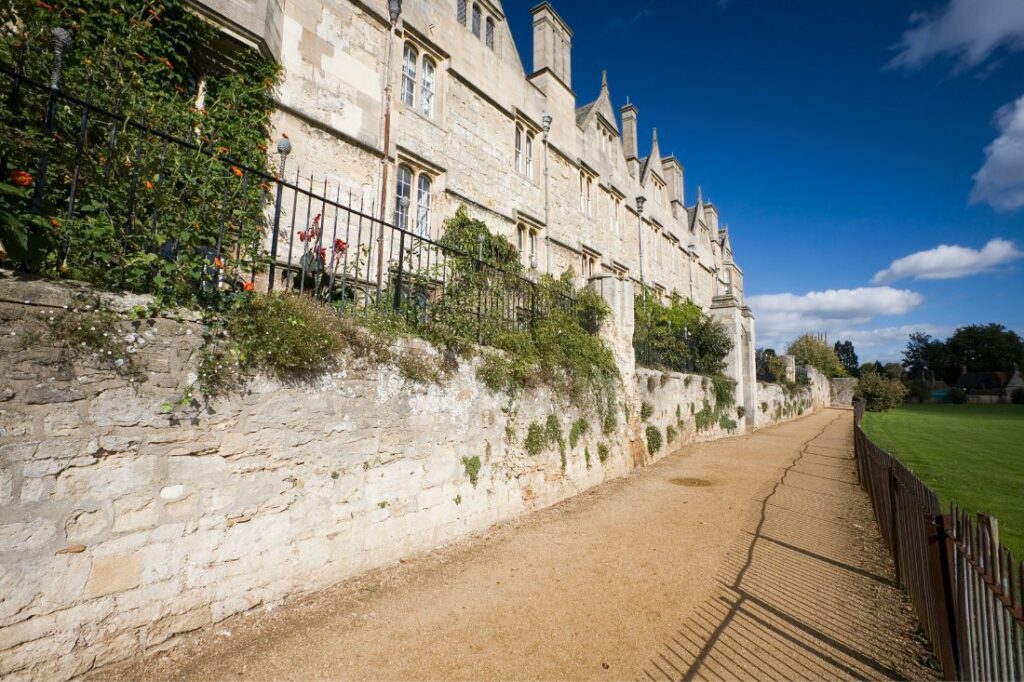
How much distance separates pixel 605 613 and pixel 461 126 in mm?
12185

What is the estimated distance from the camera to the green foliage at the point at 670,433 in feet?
37.8

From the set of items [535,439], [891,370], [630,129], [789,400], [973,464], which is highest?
[630,129]

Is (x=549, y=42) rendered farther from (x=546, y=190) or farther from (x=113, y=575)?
(x=113, y=575)

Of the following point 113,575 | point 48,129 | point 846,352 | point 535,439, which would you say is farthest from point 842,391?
point 846,352

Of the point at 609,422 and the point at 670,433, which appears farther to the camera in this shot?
the point at 670,433

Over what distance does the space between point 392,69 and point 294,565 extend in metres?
10.8

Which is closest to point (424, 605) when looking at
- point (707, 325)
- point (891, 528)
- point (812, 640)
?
point (812, 640)

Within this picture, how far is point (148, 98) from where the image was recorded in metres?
5.88

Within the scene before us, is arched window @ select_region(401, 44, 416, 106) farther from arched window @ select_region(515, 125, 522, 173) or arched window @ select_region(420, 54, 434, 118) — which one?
arched window @ select_region(515, 125, 522, 173)

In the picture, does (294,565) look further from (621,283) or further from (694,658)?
(621,283)

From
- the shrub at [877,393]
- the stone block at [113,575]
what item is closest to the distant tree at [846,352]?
the shrub at [877,393]

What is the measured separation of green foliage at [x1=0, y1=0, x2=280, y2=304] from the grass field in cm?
770

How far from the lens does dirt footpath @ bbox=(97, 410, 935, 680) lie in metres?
3.25

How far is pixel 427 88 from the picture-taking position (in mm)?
11914
